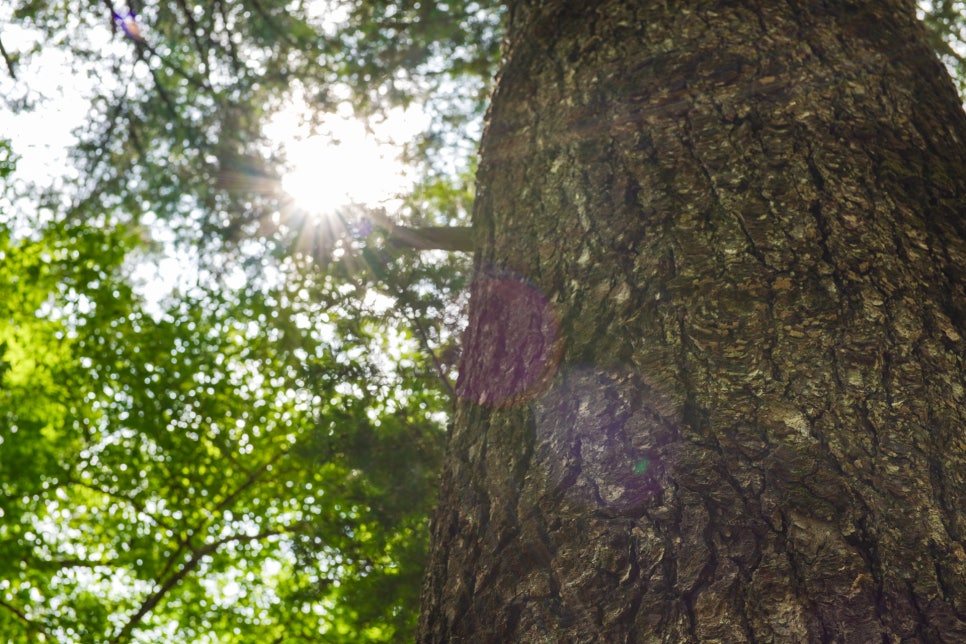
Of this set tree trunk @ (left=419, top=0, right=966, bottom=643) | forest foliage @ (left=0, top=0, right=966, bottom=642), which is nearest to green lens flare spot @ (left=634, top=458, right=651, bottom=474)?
tree trunk @ (left=419, top=0, right=966, bottom=643)

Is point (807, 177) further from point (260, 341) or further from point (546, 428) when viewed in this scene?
point (260, 341)

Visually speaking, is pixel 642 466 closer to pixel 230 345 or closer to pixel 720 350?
pixel 720 350

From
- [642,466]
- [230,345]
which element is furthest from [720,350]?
[230,345]

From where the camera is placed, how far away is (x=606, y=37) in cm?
219

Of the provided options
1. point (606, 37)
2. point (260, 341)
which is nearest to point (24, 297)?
point (260, 341)

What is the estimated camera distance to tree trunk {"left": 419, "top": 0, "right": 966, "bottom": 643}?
44.8 inches

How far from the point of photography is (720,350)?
1383 mm

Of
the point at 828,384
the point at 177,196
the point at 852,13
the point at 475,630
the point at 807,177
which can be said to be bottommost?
the point at 475,630

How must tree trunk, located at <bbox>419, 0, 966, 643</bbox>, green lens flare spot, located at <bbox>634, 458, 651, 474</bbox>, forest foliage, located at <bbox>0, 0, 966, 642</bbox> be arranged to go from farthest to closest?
1. forest foliage, located at <bbox>0, 0, 966, 642</bbox>
2. green lens flare spot, located at <bbox>634, 458, 651, 474</bbox>
3. tree trunk, located at <bbox>419, 0, 966, 643</bbox>

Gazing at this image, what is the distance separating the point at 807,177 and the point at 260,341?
7.88 meters

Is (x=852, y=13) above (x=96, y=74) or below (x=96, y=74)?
below

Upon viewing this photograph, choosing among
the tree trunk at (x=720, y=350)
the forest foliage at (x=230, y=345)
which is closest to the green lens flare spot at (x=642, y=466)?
the tree trunk at (x=720, y=350)

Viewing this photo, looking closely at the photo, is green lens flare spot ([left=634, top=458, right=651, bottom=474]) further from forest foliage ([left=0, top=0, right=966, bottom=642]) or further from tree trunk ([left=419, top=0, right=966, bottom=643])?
forest foliage ([left=0, top=0, right=966, bottom=642])

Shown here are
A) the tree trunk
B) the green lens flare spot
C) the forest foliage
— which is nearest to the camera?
the tree trunk
